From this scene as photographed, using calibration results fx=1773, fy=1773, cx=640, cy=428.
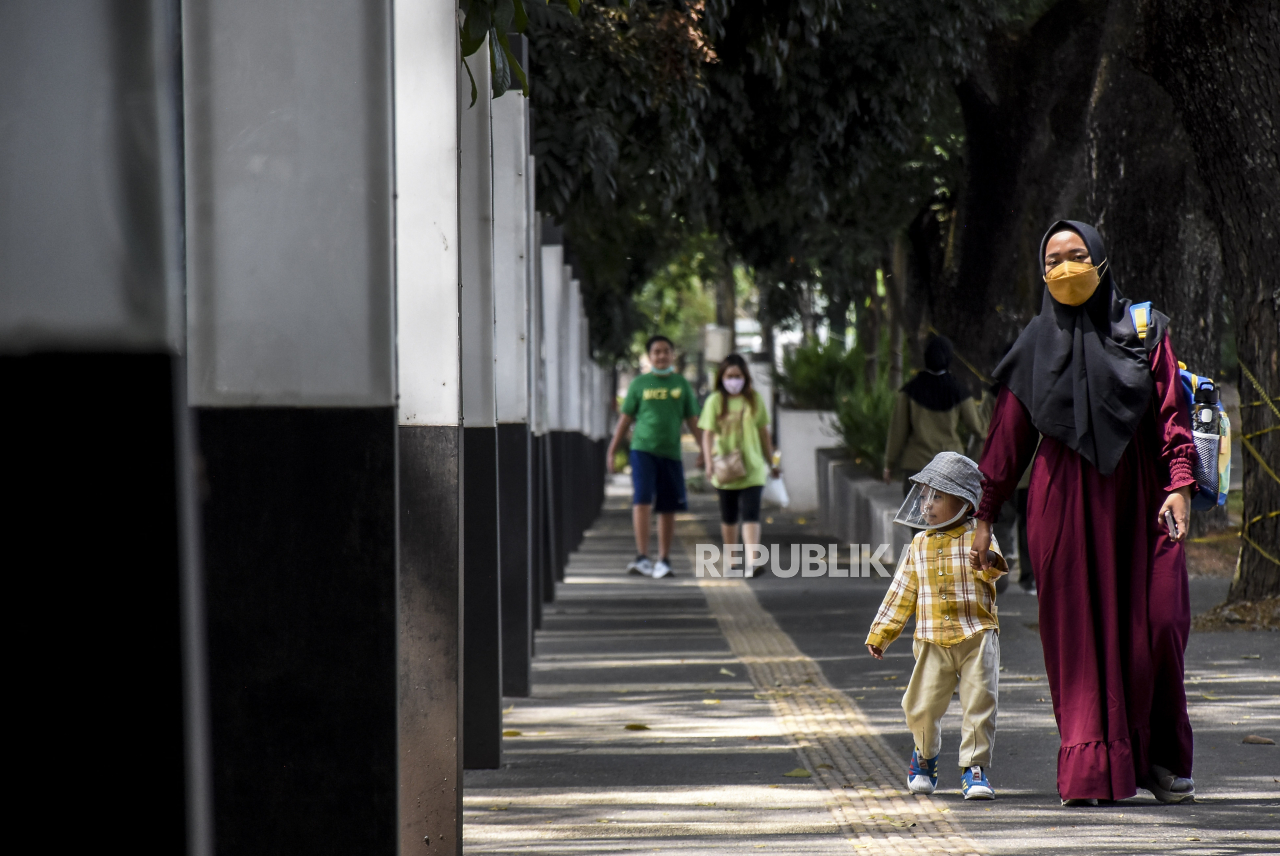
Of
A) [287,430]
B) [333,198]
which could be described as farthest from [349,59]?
[287,430]

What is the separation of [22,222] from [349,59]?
1.13 metres

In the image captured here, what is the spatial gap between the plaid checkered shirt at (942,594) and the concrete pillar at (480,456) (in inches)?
61.1

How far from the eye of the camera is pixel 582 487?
72.3ft

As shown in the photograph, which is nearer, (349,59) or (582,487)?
(349,59)

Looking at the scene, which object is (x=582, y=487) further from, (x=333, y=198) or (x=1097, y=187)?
(x=333, y=198)

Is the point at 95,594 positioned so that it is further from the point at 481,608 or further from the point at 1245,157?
the point at 1245,157

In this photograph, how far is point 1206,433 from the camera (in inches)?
219

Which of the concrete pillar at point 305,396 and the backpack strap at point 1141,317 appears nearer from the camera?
the concrete pillar at point 305,396

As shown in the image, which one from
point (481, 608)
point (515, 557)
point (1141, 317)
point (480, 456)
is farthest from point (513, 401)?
point (1141, 317)

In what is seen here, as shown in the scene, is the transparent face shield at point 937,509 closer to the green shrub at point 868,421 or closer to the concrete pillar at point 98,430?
the concrete pillar at point 98,430

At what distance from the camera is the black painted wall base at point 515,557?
27.2 ft

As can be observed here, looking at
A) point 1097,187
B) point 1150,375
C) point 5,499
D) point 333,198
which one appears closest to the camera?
point 5,499

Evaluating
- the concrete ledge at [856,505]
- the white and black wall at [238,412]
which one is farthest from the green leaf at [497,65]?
the concrete ledge at [856,505]

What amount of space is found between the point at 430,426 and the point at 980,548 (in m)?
1.93
